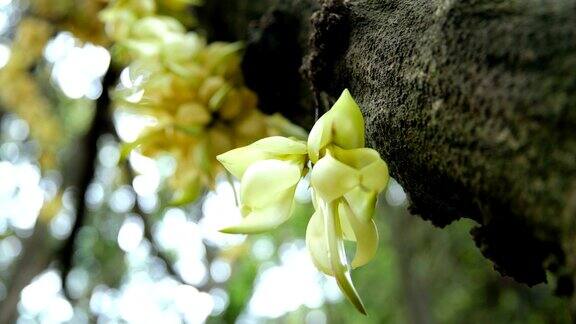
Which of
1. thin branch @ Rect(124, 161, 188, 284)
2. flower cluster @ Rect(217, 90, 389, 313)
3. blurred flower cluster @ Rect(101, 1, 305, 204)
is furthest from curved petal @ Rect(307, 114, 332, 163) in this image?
thin branch @ Rect(124, 161, 188, 284)

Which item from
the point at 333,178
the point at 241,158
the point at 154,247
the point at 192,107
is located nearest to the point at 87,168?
the point at 154,247

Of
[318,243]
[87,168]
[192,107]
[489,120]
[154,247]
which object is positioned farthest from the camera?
[154,247]

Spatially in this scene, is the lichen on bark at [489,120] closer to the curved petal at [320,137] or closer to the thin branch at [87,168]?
the curved petal at [320,137]

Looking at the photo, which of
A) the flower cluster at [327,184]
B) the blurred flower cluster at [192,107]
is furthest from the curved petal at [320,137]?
the blurred flower cluster at [192,107]

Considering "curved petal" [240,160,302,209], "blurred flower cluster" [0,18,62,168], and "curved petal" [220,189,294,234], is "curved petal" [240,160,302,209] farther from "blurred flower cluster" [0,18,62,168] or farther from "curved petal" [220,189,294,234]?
"blurred flower cluster" [0,18,62,168]

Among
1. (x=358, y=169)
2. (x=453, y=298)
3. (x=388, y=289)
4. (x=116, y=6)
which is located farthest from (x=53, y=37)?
(x=388, y=289)

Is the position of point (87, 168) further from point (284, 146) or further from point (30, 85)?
point (284, 146)

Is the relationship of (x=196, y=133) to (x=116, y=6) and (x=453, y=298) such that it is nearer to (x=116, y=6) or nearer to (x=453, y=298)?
(x=116, y=6)
